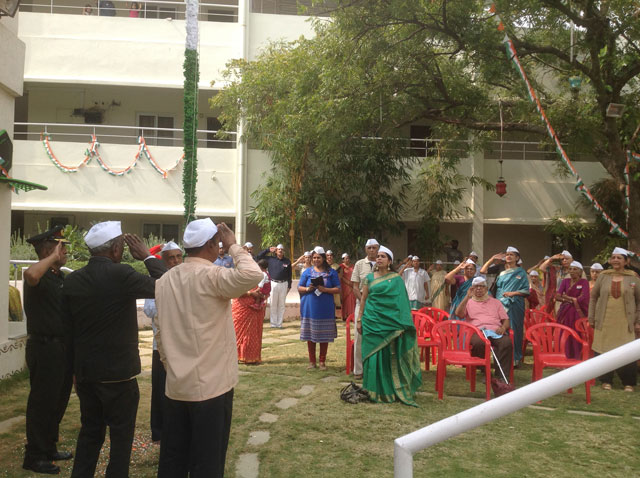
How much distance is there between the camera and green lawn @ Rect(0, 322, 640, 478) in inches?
170

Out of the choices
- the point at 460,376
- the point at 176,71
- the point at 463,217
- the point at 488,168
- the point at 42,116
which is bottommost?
the point at 460,376

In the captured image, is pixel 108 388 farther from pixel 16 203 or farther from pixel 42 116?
pixel 42 116

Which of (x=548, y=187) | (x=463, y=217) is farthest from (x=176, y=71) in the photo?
(x=548, y=187)

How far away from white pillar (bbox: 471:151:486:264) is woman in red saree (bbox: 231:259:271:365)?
9.17 metres

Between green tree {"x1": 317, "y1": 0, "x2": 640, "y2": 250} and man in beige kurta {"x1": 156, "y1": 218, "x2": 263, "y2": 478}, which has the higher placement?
green tree {"x1": 317, "y1": 0, "x2": 640, "y2": 250}

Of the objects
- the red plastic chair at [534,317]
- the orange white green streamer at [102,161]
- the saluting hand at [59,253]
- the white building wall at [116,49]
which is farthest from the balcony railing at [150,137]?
the saluting hand at [59,253]

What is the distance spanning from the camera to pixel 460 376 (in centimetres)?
766

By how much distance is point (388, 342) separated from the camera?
623 centimetres

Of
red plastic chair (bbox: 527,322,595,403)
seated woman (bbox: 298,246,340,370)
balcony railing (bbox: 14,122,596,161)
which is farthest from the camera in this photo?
balcony railing (bbox: 14,122,596,161)

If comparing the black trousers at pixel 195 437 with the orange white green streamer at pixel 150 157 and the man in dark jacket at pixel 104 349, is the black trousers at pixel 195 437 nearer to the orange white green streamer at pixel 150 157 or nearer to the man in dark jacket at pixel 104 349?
the man in dark jacket at pixel 104 349

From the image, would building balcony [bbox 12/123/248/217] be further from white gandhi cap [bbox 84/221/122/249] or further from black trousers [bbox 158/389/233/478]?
black trousers [bbox 158/389/233/478]

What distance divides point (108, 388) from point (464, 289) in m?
5.79

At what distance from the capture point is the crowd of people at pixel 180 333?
3016 mm

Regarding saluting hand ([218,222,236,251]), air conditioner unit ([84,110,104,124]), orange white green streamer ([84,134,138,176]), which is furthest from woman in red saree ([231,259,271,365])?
air conditioner unit ([84,110,104,124])
